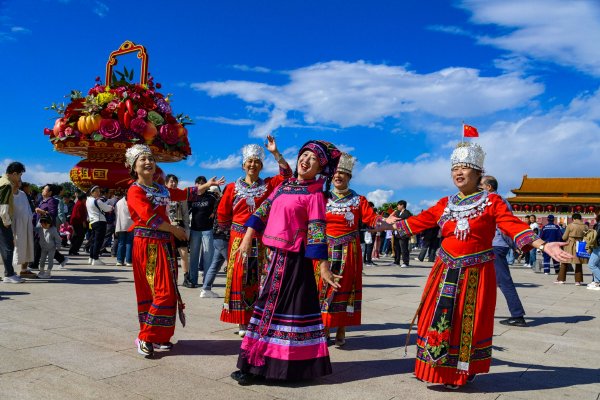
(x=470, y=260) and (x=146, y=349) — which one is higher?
(x=470, y=260)

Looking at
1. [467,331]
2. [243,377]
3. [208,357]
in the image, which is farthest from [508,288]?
[243,377]

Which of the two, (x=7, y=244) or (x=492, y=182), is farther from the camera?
(x=7, y=244)

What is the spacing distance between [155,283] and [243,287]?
42.6 inches

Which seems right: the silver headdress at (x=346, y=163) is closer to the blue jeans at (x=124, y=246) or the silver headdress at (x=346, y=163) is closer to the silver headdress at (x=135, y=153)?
the silver headdress at (x=135, y=153)

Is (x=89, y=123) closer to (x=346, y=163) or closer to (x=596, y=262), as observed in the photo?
(x=346, y=163)

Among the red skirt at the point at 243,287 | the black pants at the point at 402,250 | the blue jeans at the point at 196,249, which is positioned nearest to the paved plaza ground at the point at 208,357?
the red skirt at the point at 243,287

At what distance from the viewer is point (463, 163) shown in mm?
4094

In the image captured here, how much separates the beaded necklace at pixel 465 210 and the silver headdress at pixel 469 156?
25 centimetres

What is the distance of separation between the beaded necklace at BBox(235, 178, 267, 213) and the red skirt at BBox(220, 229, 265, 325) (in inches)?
18.1

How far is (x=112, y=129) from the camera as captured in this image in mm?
10633

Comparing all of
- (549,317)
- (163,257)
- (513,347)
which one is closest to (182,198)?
(163,257)

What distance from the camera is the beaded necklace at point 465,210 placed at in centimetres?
402

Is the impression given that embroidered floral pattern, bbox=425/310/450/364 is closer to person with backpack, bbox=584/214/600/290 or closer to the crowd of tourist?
the crowd of tourist

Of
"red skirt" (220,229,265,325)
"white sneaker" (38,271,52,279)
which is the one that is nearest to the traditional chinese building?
"white sneaker" (38,271,52,279)
